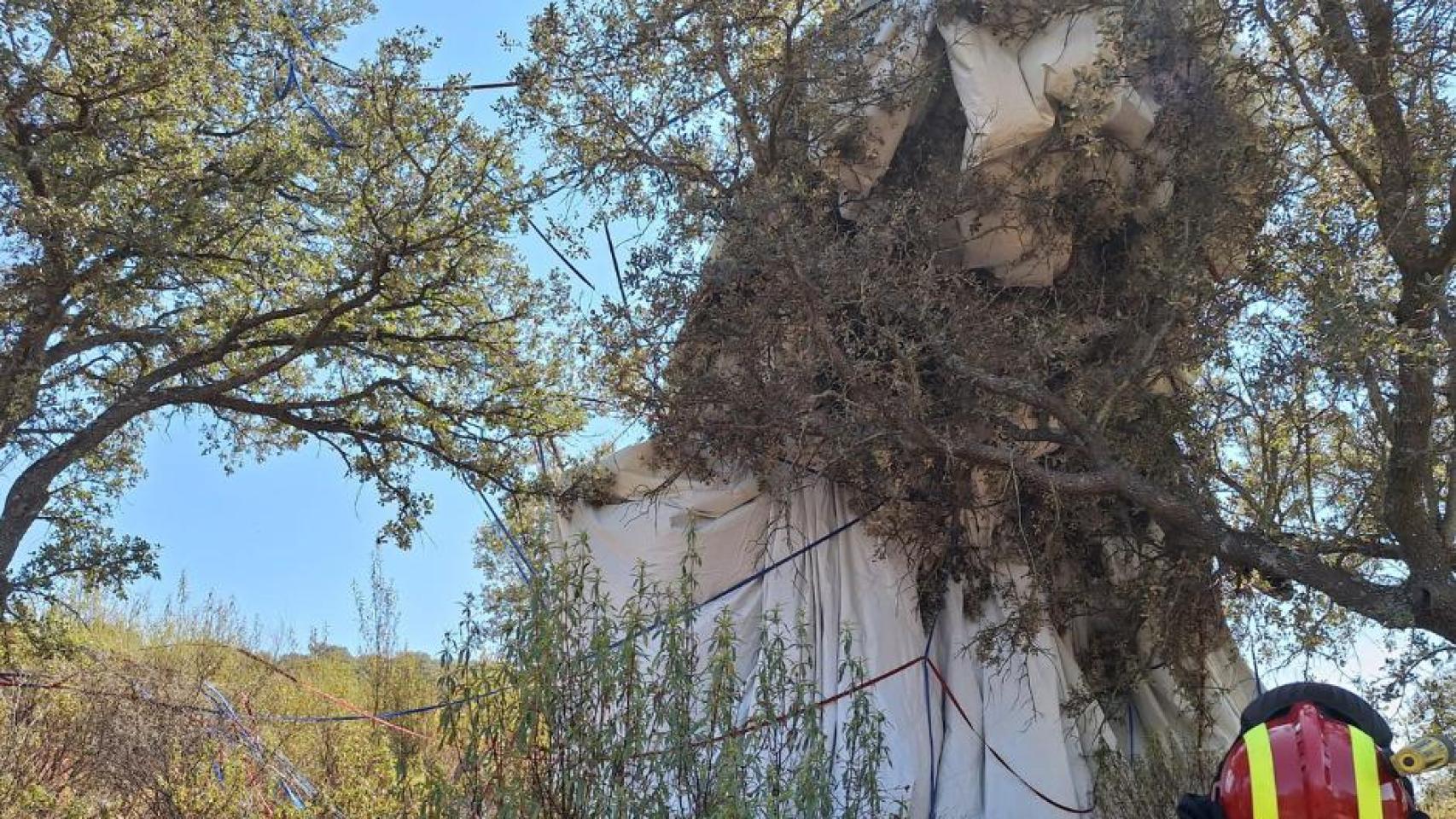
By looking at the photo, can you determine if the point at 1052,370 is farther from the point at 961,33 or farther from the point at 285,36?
the point at 285,36

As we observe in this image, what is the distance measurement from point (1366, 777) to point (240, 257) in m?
8.32

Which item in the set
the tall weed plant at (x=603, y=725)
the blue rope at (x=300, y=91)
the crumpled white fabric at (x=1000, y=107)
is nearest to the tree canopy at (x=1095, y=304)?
the crumpled white fabric at (x=1000, y=107)

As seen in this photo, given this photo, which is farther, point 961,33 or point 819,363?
point 961,33

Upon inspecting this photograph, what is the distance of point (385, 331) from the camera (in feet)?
30.1

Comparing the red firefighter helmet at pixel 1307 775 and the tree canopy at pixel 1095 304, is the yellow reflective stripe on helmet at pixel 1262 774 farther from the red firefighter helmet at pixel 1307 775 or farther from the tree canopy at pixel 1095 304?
the tree canopy at pixel 1095 304

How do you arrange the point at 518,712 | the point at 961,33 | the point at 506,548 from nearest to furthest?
the point at 518,712 → the point at 961,33 → the point at 506,548

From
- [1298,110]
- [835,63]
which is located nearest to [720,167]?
[835,63]

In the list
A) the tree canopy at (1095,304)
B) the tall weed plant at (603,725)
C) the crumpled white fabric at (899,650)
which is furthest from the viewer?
the crumpled white fabric at (899,650)

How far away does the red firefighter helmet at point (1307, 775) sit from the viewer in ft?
9.21

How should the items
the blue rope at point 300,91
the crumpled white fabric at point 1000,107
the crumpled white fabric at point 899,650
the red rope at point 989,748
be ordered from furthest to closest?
1. the blue rope at point 300,91
2. the crumpled white fabric at point 899,650
3. the red rope at point 989,748
4. the crumpled white fabric at point 1000,107

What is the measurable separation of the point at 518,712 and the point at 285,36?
6.76 meters

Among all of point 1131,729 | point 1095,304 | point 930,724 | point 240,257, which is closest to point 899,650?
point 930,724

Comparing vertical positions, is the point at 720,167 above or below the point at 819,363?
above

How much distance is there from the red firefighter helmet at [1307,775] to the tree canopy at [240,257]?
6.28 m
